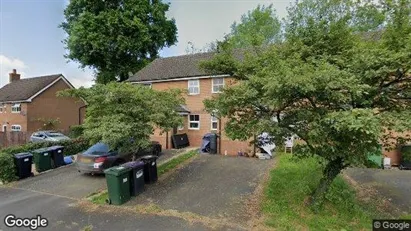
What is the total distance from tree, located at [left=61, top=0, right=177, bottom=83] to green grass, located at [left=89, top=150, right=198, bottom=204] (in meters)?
15.7

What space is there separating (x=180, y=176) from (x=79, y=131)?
1543cm

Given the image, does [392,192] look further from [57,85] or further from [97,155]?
[57,85]

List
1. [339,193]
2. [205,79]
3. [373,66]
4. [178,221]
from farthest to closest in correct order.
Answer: [205,79] → [339,193] → [178,221] → [373,66]

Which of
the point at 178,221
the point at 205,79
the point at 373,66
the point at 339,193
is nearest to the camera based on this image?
the point at 373,66

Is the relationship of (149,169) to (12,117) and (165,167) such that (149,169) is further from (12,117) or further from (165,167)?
(12,117)

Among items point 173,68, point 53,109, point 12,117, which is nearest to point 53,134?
point 53,109

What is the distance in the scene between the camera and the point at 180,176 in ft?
36.0

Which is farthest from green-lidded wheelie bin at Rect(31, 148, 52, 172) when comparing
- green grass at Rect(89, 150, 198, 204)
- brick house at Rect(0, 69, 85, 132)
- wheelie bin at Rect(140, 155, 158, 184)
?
brick house at Rect(0, 69, 85, 132)

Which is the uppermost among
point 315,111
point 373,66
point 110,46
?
point 110,46

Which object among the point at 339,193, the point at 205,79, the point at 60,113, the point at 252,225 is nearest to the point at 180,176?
the point at 252,225

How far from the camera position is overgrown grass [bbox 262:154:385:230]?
263 inches

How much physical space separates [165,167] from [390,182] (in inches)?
363

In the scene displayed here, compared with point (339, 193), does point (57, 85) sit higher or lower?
higher

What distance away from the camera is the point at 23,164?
11672 mm
